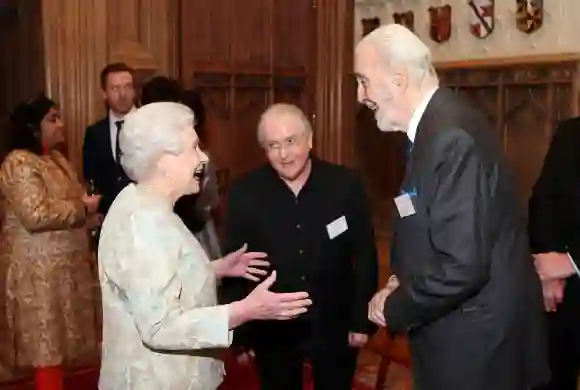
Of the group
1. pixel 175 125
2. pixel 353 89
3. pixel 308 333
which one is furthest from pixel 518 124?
pixel 175 125

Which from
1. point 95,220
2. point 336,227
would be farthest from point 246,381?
point 336,227

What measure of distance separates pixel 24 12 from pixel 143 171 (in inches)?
148

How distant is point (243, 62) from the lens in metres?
6.18

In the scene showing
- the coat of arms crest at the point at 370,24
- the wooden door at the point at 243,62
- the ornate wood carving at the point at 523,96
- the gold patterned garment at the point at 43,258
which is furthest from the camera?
the coat of arms crest at the point at 370,24

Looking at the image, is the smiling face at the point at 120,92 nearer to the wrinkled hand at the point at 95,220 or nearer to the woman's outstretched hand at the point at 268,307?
the wrinkled hand at the point at 95,220

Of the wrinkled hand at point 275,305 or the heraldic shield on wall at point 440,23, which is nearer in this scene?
the wrinkled hand at point 275,305

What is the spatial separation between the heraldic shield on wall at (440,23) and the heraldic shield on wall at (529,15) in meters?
0.59

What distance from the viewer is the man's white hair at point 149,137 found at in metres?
2.15

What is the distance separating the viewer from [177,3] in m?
5.82

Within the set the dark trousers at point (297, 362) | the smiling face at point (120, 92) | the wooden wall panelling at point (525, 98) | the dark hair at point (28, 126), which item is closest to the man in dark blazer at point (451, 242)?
the dark trousers at point (297, 362)

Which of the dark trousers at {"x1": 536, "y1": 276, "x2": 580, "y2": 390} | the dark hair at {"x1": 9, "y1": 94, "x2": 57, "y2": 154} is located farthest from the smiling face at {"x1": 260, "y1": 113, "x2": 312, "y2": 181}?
the dark hair at {"x1": 9, "y1": 94, "x2": 57, "y2": 154}

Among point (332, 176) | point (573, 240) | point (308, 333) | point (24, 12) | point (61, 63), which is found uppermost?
point (24, 12)

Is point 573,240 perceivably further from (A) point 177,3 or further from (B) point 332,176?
(A) point 177,3

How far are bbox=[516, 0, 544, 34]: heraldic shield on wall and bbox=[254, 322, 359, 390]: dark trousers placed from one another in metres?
Result: 2.94
